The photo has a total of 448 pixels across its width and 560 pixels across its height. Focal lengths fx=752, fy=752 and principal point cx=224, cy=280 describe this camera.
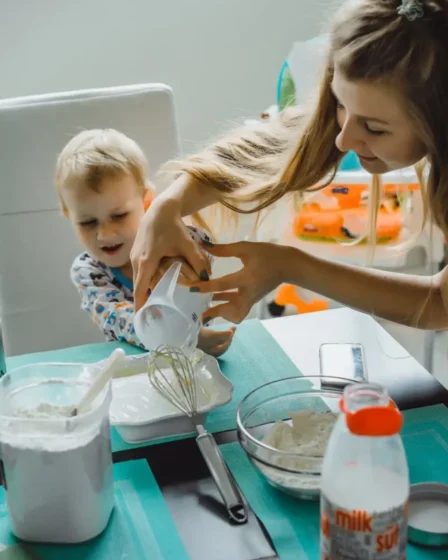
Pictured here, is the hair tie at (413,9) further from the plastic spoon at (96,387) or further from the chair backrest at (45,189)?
the chair backrest at (45,189)

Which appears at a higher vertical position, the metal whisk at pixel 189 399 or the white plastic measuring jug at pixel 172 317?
the white plastic measuring jug at pixel 172 317

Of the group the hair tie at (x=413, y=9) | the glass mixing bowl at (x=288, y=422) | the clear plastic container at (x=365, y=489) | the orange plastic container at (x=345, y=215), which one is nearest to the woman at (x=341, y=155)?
the hair tie at (x=413, y=9)

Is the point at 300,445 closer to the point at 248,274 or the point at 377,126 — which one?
the point at 248,274

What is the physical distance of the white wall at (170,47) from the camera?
2305 mm

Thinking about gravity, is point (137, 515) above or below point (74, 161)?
below

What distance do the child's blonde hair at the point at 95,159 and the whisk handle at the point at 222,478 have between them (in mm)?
691

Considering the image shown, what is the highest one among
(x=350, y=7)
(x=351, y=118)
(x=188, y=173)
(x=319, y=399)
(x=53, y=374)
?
(x=350, y=7)

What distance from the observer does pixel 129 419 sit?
93 centimetres

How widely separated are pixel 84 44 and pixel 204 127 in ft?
1.56

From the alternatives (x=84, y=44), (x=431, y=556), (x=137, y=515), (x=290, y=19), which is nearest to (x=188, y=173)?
(x=137, y=515)

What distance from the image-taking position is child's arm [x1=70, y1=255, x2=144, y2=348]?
1250 mm

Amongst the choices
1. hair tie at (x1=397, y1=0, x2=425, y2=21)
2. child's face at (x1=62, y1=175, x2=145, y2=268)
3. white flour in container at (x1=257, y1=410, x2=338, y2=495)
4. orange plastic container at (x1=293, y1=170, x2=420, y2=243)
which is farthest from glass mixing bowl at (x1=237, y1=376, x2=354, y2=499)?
orange plastic container at (x1=293, y1=170, x2=420, y2=243)

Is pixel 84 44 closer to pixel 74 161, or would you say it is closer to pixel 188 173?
pixel 74 161

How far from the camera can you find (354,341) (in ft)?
3.85
